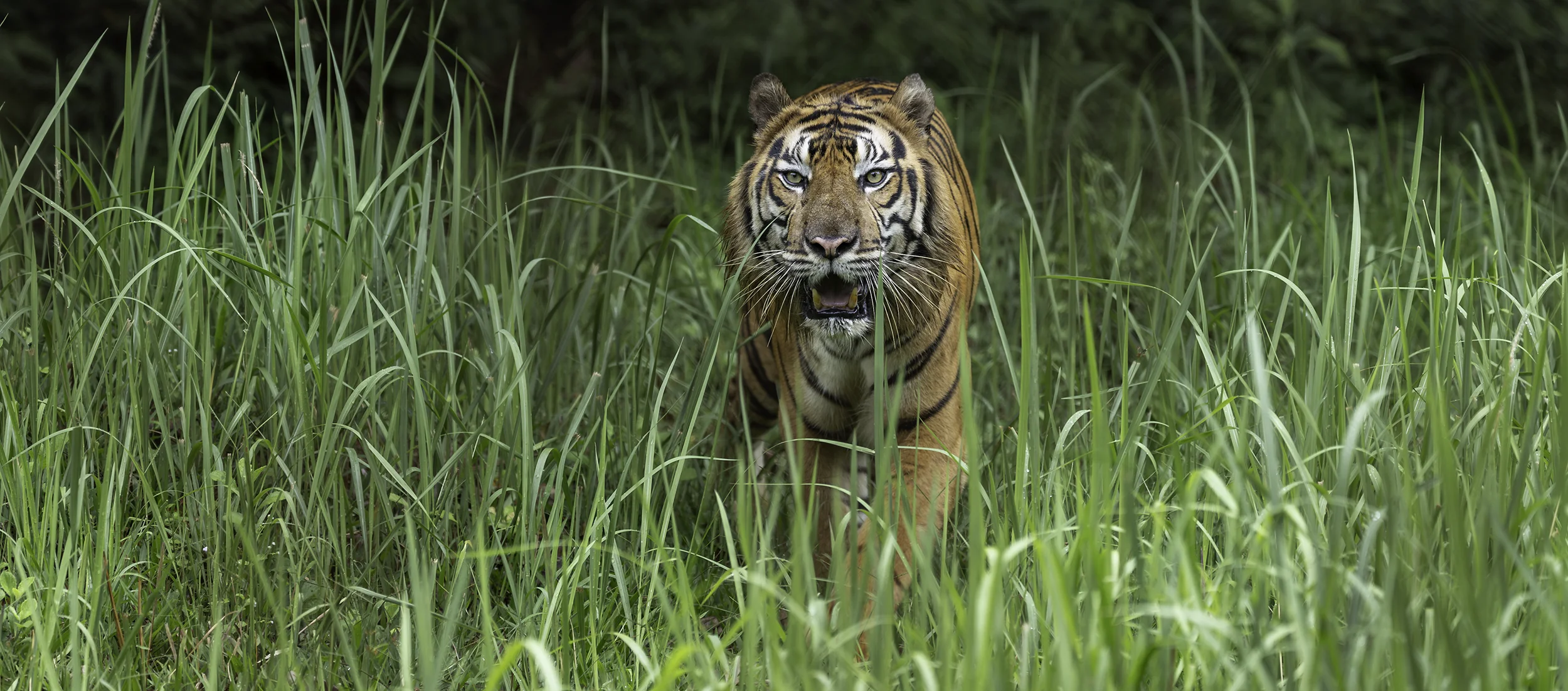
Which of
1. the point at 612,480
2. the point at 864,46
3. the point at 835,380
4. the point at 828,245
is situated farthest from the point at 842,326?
the point at 864,46

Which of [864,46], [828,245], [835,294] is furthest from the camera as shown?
[864,46]

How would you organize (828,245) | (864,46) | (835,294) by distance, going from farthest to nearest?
(864,46) → (835,294) → (828,245)

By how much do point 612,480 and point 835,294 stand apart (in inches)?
22.7

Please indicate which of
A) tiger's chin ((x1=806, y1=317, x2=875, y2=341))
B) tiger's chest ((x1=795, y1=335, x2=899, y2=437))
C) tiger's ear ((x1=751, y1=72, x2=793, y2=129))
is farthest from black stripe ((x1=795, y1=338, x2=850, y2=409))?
tiger's ear ((x1=751, y1=72, x2=793, y2=129))

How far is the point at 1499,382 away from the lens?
91.4 inches

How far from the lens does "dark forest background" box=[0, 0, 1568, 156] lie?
4766mm

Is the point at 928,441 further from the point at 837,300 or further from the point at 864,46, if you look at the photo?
the point at 864,46

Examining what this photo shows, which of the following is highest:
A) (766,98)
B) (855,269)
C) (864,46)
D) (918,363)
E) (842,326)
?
(864,46)

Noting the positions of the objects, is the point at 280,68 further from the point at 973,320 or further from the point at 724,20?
the point at 973,320

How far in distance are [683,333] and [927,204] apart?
1.17 meters

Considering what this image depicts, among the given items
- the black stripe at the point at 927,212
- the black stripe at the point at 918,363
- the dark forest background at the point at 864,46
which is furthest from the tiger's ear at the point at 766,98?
the dark forest background at the point at 864,46

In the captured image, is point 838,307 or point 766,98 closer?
point 838,307

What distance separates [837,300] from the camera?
97.5 inches

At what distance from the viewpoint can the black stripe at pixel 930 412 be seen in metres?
2.71
